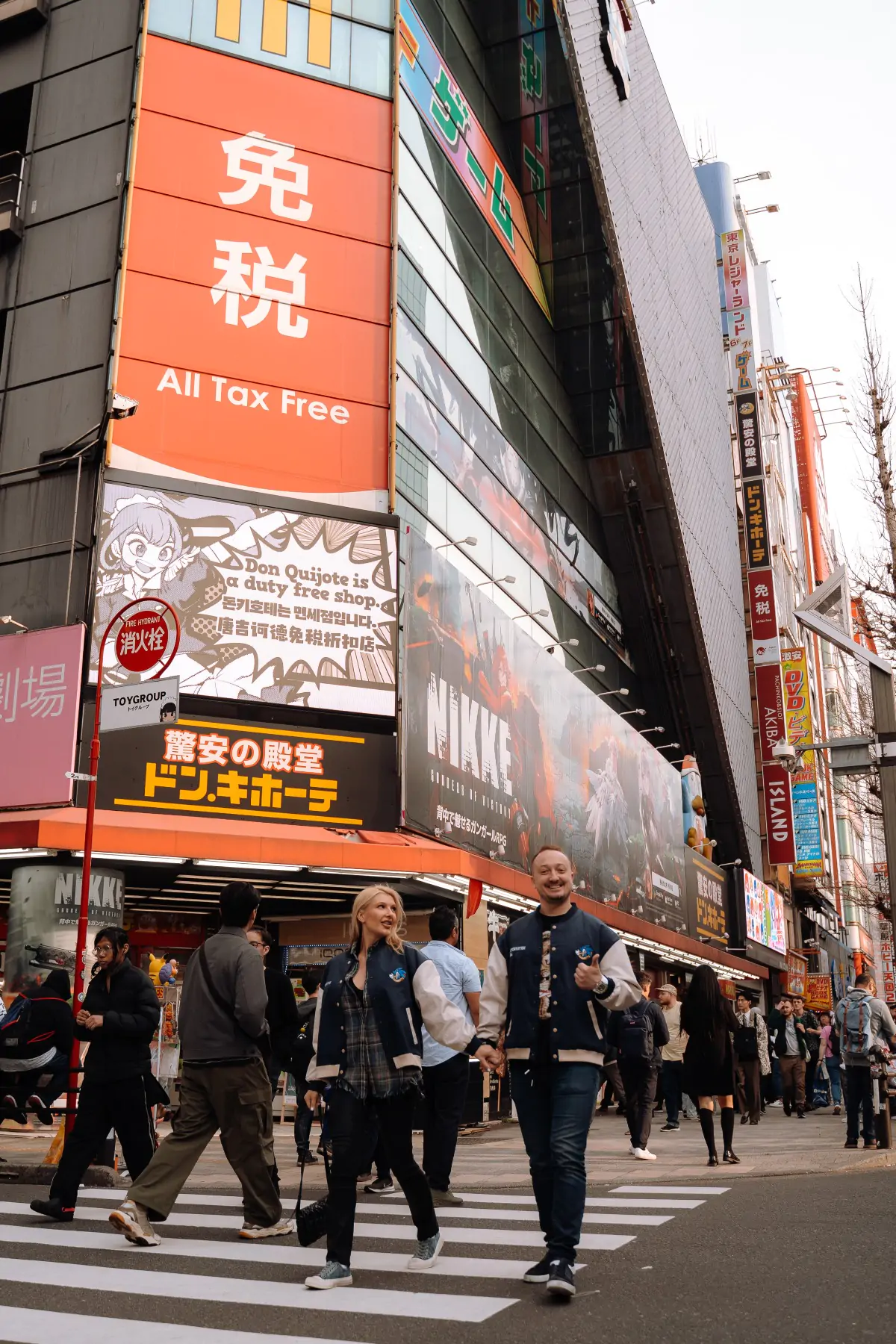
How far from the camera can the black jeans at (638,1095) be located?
1150 cm

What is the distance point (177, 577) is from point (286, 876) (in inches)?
178

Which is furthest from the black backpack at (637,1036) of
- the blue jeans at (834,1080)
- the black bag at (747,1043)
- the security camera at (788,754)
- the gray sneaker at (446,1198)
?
the blue jeans at (834,1080)

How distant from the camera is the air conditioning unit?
67.9ft

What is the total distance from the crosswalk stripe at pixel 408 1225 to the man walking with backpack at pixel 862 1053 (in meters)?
5.63

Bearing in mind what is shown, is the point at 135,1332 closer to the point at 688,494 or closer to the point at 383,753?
the point at 383,753

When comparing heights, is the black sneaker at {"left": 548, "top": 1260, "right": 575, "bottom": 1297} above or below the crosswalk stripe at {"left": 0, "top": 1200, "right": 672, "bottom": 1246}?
above

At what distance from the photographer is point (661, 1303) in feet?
15.4

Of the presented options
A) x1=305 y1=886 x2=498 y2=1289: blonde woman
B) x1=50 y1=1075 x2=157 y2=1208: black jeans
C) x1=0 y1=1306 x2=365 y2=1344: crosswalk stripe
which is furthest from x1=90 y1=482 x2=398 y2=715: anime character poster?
x1=0 y1=1306 x2=365 y2=1344: crosswalk stripe

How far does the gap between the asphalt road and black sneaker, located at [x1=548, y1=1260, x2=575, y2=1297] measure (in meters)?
0.05

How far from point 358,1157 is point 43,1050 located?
517cm

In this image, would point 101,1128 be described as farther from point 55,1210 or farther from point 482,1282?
point 482,1282

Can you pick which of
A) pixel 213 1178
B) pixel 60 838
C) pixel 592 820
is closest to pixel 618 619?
pixel 592 820

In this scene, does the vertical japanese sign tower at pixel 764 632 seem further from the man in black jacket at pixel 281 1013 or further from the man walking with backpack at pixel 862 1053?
the man in black jacket at pixel 281 1013

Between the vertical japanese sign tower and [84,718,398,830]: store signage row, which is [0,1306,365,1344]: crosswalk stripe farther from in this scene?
the vertical japanese sign tower
